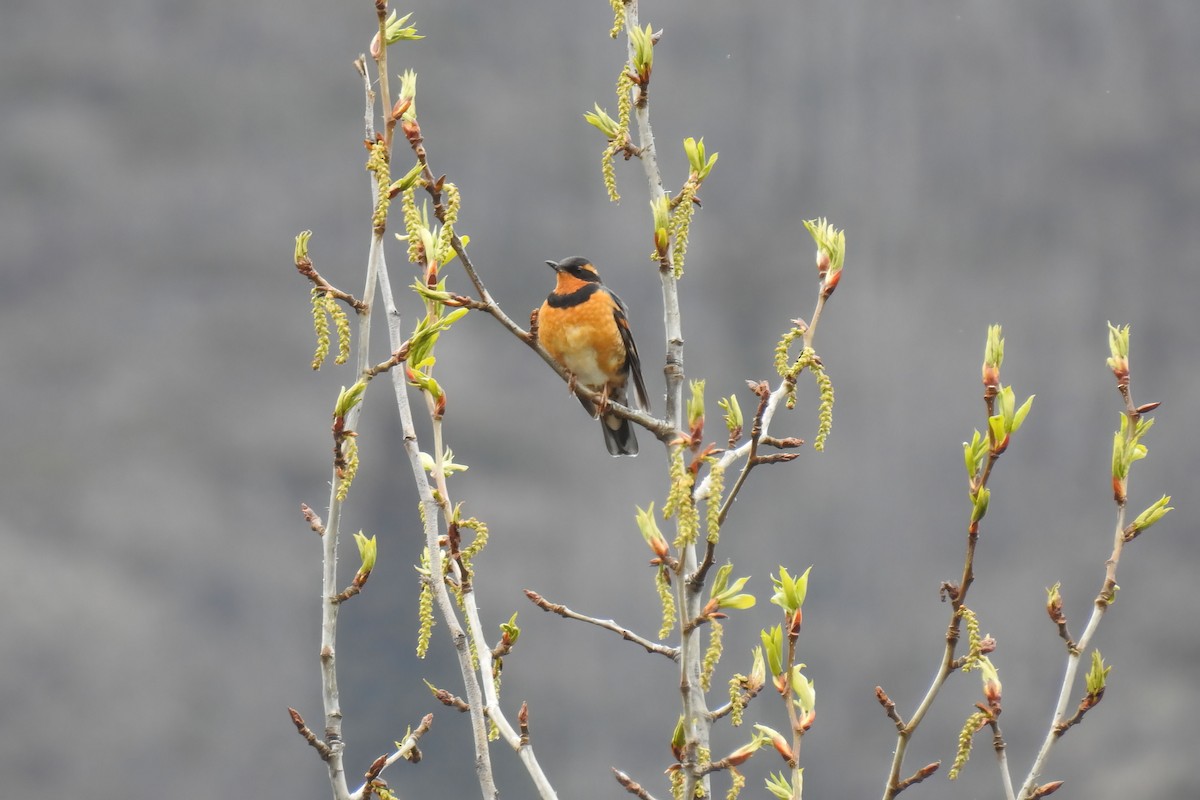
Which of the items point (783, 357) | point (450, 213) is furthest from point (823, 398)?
point (450, 213)

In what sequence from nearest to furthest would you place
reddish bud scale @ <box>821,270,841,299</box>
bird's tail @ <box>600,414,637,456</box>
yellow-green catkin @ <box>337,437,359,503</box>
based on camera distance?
1. yellow-green catkin @ <box>337,437,359,503</box>
2. reddish bud scale @ <box>821,270,841,299</box>
3. bird's tail @ <box>600,414,637,456</box>

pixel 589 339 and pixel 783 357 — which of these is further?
pixel 589 339

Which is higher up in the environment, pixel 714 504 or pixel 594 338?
pixel 594 338

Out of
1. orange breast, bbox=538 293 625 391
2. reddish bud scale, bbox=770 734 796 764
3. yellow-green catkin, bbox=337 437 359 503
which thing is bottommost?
reddish bud scale, bbox=770 734 796 764

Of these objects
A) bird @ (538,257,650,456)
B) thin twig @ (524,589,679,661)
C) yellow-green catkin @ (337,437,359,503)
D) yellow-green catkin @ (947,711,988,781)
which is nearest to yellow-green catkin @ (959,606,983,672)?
yellow-green catkin @ (947,711,988,781)

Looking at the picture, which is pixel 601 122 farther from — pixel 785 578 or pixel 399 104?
pixel 785 578

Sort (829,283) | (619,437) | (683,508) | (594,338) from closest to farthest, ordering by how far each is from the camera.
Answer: (683,508), (829,283), (594,338), (619,437)

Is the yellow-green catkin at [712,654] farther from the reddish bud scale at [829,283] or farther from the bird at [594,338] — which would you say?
the bird at [594,338]

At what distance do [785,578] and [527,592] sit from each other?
62cm

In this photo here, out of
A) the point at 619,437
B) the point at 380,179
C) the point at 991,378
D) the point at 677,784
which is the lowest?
the point at 677,784

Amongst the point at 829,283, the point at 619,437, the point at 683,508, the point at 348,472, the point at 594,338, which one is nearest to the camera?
the point at 683,508

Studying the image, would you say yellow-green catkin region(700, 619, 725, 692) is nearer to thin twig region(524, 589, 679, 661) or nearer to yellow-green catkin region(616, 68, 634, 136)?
thin twig region(524, 589, 679, 661)

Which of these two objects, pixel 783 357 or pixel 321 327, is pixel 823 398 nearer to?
pixel 783 357

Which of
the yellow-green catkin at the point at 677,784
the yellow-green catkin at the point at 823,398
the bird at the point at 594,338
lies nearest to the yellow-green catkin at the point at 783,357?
the yellow-green catkin at the point at 823,398
